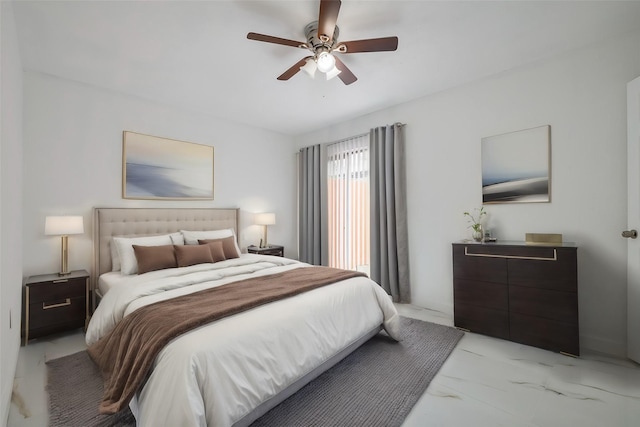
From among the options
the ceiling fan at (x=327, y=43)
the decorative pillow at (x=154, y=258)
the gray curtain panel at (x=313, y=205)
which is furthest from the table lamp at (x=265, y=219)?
the ceiling fan at (x=327, y=43)

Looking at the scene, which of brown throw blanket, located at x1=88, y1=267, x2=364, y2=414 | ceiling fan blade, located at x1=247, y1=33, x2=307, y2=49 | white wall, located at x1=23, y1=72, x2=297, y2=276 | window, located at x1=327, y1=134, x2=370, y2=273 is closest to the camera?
brown throw blanket, located at x1=88, y1=267, x2=364, y2=414

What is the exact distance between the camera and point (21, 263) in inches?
104

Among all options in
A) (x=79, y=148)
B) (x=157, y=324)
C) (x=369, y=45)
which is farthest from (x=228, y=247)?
(x=369, y=45)

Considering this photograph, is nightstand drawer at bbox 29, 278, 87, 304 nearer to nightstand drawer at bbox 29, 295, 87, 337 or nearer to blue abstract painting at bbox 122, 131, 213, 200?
nightstand drawer at bbox 29, 295, 87, 337

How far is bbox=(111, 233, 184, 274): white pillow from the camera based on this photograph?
295cm

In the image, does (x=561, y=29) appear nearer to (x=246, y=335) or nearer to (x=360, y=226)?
(x=360, y=226)

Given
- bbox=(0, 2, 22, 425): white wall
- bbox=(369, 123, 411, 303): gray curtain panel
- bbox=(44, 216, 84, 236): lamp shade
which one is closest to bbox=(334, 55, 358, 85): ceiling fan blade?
bbox=(369, 123, 411, 303): gray curtain panel

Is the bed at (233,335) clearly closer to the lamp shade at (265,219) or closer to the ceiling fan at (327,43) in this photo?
the lamp shade at (265,219)

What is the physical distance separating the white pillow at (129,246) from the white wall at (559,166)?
3146 millimetres

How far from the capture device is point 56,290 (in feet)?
8.83

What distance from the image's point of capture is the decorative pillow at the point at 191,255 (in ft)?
10.2

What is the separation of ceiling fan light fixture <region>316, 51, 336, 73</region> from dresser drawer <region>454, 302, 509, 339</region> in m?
2.61

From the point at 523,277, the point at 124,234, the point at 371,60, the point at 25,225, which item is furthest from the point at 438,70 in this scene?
the point at 25,225

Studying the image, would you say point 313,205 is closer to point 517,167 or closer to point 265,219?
point 265,219
